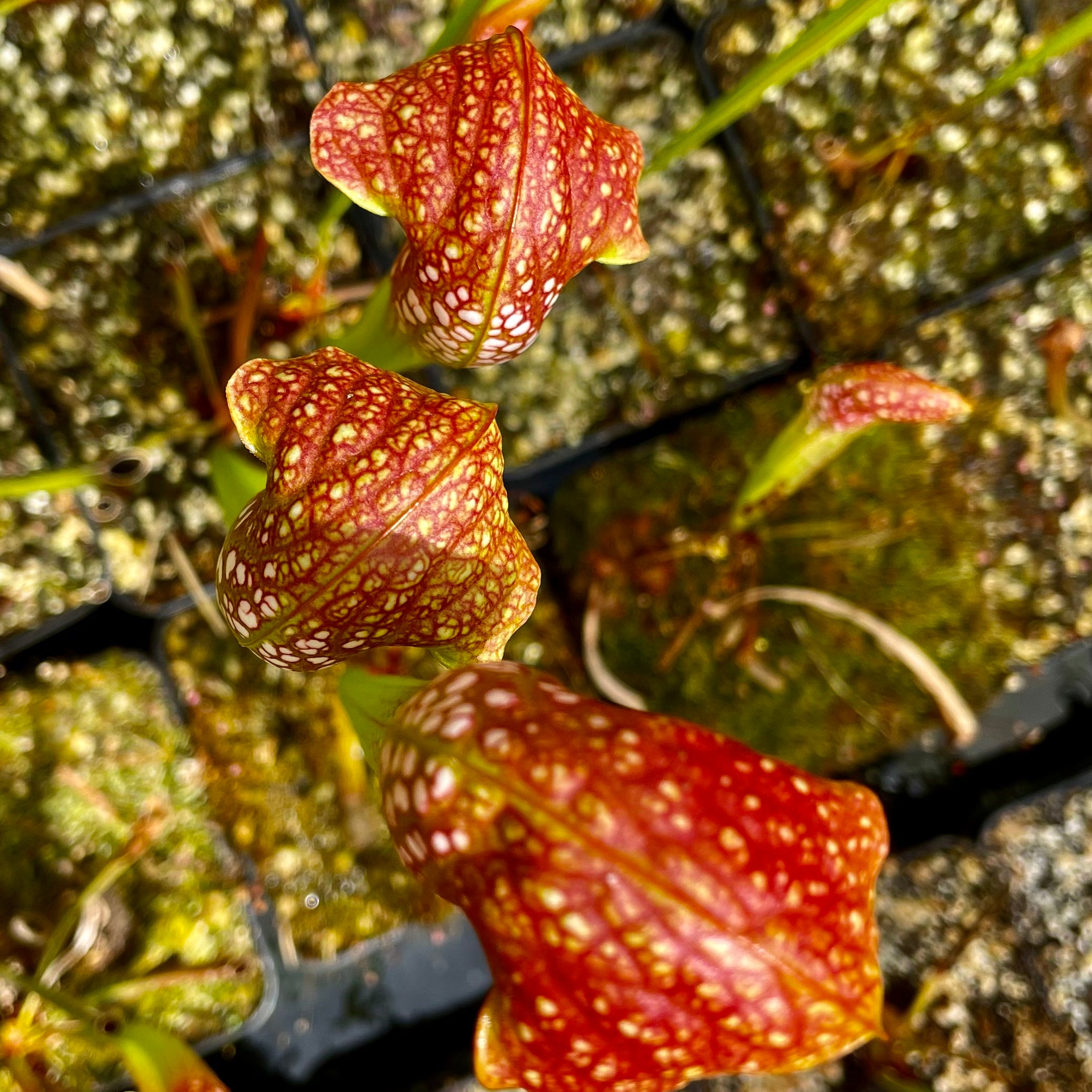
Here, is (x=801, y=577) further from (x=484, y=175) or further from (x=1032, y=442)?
(x=484, y=175)

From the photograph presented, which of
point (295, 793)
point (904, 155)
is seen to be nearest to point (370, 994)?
point (295, 793)

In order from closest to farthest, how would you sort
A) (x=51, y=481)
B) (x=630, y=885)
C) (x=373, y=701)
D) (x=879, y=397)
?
(x=630, y=885)
(x=373, y=701)
(x=879, y=397)
(x=51, y=481)

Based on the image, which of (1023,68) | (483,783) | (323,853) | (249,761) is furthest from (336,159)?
(323,853)

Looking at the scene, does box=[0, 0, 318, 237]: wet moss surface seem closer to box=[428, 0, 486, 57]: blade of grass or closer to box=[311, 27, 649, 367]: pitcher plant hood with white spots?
box=[428, 0, 486, 57]: blade of grass

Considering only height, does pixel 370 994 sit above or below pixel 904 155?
below


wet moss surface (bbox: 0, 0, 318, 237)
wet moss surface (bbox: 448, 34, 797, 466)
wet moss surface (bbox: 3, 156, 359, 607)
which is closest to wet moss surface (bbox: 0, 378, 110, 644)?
wet moss surface (bbox: 3, 156, 359, 607)

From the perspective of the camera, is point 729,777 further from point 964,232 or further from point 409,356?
point 964,232

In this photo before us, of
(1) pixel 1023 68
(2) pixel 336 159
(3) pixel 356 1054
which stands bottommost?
(3) pixel 356 1054
